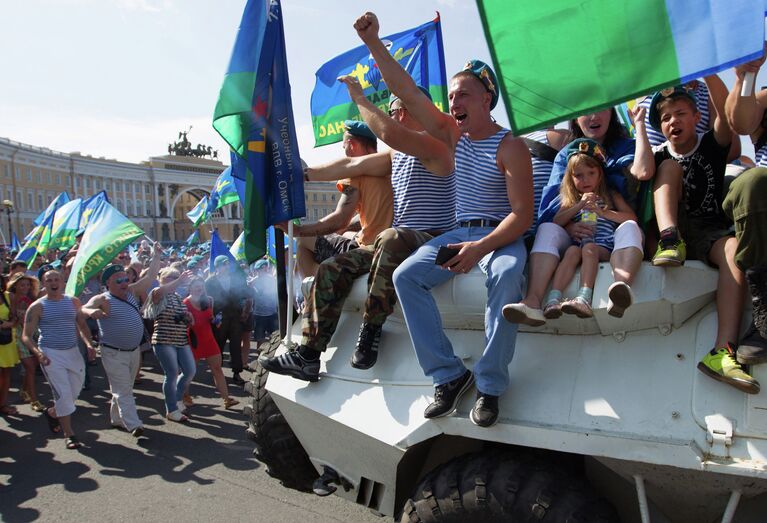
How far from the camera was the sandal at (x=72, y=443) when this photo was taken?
7066mm

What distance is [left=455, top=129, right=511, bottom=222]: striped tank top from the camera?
3154mm

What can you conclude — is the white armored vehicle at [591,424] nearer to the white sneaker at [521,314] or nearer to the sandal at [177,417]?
the white sneaker at [521,314]

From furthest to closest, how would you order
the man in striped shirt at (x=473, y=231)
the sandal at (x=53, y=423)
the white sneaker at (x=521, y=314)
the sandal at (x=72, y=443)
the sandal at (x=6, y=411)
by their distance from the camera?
1. the sandal at (x=6, y=411)
2. the sandal at (x=53, y=423)
3. the sandal at (x=72, y=443)
4. the man in striped shirt at (x=473, y=231)
5. the white sneaker at (x=521, y=314)

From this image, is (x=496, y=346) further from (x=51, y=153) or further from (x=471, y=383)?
(x=51, y=153)

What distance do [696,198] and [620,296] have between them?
31.9 inches

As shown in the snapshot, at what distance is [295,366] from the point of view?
11.4 feet

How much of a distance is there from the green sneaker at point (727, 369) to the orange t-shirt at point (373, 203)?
2105 mm

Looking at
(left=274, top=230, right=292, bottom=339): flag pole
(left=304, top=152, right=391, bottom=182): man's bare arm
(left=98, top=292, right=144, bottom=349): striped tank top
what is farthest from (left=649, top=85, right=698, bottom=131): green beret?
(left=98, top=292, right=144, bottom=349): striped tank top

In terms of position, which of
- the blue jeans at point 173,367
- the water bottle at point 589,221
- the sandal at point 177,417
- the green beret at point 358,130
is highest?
the green beret at point 358,130

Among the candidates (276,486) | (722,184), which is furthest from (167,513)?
(722,184)

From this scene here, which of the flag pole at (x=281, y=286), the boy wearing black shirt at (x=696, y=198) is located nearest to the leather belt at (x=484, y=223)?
the boy wearing black shirt at (x=696, y=198)

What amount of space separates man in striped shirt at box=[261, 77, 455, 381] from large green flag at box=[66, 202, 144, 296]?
5.71 meters

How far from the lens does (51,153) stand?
8481 centimetres

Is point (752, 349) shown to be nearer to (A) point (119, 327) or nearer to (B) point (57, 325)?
(A) point (119, 327)
